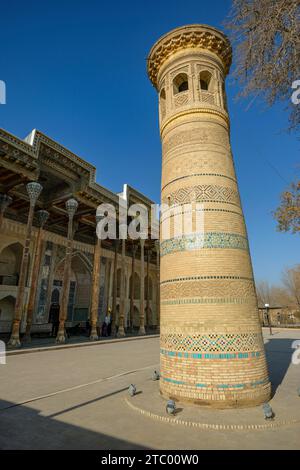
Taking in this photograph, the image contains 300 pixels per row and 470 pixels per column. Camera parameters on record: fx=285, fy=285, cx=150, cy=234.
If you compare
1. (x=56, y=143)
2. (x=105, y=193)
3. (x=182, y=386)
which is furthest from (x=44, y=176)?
(x=182, y=386)

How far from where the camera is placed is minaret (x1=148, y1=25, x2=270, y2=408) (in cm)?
475

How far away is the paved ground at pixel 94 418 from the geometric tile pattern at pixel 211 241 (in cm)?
270

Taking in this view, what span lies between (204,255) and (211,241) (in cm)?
30

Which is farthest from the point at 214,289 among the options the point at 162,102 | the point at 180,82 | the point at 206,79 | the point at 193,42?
the point at 193,42

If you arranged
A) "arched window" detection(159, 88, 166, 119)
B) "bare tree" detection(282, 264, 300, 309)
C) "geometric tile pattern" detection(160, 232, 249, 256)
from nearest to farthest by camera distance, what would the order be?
"geometric tile pattern" detection(160, 232, 249, 256), "arched window" detection(159, 88, 166, 119), "bare tree" detection(282, 264, 300, 309)

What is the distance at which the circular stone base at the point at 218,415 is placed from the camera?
376 centimetres

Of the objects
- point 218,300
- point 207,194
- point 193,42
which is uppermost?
point 193,42

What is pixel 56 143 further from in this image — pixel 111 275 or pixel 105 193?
pixel 111 275

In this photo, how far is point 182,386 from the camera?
480 cm

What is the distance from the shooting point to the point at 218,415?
4152mm

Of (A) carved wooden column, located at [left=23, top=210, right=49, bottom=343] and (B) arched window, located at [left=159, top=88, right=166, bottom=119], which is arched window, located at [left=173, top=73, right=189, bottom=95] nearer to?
(B) arched window, located at [left=159, top=88, right=166, bottom=119]

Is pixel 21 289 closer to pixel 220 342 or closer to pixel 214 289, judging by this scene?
pixel 214 289

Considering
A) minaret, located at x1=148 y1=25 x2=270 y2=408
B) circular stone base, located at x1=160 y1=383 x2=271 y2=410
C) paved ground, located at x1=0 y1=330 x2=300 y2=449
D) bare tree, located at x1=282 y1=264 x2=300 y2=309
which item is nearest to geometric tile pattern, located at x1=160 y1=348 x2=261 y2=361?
minaret, located at x1=148 y1=25 x2=270 y2=408
